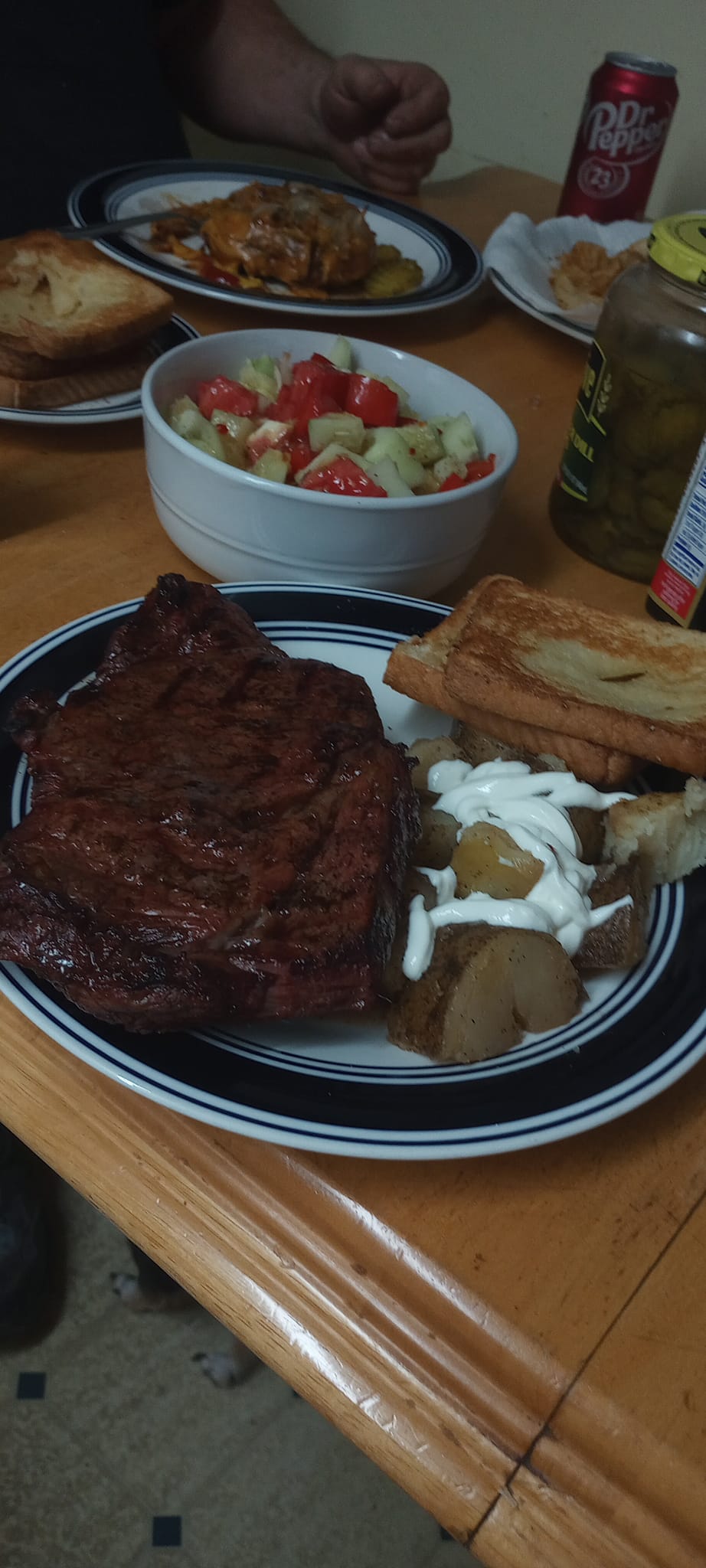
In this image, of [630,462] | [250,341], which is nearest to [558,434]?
[630,462]

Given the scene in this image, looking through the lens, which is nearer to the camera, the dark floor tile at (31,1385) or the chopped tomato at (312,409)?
the chopped tomato at (312,409)

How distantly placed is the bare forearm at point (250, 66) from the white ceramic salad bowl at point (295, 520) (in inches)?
97.7

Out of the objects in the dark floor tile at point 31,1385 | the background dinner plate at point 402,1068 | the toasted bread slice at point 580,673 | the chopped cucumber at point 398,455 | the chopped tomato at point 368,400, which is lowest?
the dark floor tile at point 31,1385

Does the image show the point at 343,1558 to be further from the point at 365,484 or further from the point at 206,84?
the point at 206,84

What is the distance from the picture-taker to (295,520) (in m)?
1.45

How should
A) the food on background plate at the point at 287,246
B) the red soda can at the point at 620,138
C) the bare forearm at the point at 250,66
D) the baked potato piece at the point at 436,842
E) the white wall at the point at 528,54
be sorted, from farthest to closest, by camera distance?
the white wall at the point at 528,54
the bare forearm at the point at 250,66
the red soda can at the point at 620,138
the food on background plate at the point at 287,246
the baked potato piece at the point at 436,842

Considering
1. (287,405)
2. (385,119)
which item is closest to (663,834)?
(287,405)

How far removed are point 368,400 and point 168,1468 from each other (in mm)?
2152

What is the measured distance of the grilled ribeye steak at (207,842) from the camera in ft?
2.97

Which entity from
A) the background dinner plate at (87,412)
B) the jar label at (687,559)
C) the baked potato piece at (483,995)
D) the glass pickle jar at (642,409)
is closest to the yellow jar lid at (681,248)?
the glass pickle jar at (642,409)

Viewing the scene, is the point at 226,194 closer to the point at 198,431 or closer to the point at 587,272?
the point at 587,272

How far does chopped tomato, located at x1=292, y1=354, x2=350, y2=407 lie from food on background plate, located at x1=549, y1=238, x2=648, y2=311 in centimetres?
115

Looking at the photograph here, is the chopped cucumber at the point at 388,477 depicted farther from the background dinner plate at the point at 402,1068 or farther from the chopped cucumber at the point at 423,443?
the background dinner plate at the point at 402,1068

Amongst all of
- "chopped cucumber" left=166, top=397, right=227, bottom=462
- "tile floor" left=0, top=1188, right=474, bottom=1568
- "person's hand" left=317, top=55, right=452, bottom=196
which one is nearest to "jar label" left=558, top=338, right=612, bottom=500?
"chopped cucumber" left=166, top=397, right=227, bottom=462
